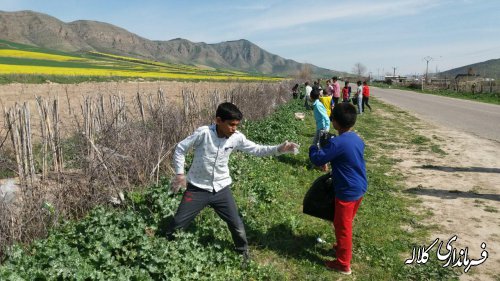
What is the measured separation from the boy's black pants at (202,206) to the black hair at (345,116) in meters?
1.44

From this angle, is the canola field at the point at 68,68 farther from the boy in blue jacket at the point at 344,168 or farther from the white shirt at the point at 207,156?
the white shirt at the point at 207,156

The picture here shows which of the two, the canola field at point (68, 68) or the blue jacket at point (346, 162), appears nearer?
the blue jacket at point (346, 162)

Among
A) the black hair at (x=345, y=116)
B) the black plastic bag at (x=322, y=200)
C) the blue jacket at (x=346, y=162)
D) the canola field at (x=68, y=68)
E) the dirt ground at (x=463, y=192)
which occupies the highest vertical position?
the canola field at (x=68, y=68)

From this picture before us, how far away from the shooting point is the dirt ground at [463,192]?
16.0ft

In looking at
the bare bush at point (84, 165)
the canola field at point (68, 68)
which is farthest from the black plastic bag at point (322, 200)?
the canola field at point (68, 68)

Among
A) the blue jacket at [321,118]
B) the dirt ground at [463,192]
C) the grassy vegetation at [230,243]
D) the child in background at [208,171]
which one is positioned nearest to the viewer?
the grassy vegetation at [230,243]

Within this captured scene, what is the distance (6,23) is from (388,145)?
20523 cm

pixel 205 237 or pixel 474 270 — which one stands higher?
pixel 205 237

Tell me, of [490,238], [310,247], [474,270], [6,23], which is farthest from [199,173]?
[6,23]

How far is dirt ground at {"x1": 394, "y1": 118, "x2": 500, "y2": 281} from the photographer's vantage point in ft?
16.0

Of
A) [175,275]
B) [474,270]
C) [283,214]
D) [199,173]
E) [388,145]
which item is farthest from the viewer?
[388,145]

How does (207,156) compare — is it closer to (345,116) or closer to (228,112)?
(228,112)

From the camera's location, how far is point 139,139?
6.12 m

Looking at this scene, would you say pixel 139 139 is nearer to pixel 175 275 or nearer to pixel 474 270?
pixel 175 275
